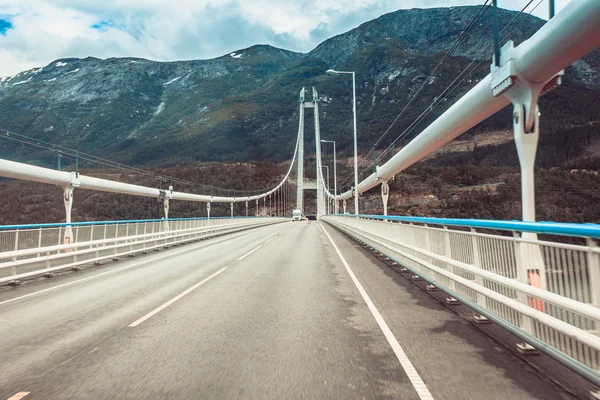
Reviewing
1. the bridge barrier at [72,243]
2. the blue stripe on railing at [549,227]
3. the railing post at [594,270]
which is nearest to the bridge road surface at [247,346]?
the railing post at [594,270]

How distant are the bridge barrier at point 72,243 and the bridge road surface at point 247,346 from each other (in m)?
1.92

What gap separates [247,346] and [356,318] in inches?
74.6

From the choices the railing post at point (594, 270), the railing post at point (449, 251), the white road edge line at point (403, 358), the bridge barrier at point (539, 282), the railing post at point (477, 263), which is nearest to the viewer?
the railing post at point (594, 270)

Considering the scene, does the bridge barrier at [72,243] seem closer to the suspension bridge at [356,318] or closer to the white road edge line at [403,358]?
the suspension bridge at [356,318]

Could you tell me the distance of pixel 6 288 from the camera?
30.2 ft

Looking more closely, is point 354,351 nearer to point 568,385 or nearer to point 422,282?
point 568,385

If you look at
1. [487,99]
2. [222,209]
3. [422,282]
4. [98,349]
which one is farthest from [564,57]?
[222,209]

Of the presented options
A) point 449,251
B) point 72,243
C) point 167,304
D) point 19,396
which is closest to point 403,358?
point 449,251

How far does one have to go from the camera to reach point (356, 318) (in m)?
5.78

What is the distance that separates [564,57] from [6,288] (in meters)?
13.6

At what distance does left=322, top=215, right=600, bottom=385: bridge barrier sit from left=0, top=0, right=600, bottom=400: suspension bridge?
2cm

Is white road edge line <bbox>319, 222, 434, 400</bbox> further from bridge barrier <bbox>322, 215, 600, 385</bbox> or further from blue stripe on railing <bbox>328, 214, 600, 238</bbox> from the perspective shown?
blue stripe on railing <bbox>328, 214, 600, 238</bbox>

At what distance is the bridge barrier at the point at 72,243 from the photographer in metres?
9.99

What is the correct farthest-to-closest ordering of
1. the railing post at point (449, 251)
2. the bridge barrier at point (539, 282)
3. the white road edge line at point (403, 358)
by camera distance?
the railing post at point (449, 251) < the white road edge line at point (403, 358) < the bridge barrier at point (539, 282)
